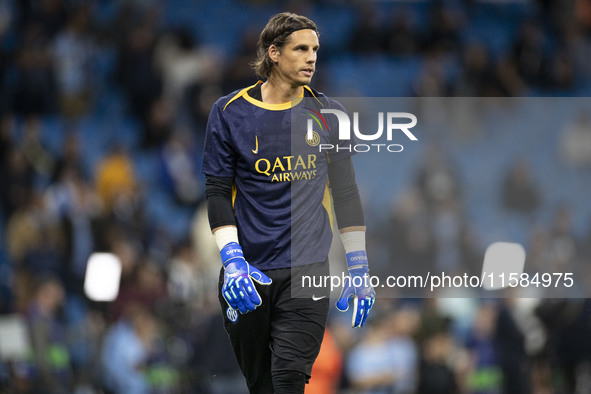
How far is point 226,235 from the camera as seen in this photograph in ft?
18.0

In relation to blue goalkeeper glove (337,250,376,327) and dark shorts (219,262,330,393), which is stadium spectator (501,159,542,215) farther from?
dark shorts (219,262,330,393)

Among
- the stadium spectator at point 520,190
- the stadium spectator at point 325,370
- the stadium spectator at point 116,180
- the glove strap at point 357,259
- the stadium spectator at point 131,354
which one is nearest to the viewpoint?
the glove strap at point 357,259

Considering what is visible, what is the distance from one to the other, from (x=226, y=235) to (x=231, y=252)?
136mm

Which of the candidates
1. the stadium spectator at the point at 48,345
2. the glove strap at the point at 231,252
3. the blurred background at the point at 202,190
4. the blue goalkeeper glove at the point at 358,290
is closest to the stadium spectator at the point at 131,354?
the blurred background at the point at 202,190

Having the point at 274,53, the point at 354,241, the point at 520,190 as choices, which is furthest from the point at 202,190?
the point at 274,53

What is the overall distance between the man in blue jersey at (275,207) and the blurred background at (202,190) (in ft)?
4.69

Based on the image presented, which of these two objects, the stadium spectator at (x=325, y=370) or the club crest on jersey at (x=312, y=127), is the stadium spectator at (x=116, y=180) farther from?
the club crest on jersey at (x=312, y=127)

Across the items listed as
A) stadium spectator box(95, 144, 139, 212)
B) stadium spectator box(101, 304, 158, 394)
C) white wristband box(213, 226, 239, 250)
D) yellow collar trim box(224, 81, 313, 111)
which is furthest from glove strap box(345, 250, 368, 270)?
stadium spectator box(95, 144, 139, 212)

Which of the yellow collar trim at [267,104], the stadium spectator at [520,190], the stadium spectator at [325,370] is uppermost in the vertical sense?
the stadium spectator at [520,190]

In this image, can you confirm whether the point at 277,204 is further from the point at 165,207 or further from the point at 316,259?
the point at 165,207

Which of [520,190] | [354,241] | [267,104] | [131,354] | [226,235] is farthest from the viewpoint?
[131,354]

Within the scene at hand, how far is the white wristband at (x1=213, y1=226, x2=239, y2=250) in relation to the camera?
546cm

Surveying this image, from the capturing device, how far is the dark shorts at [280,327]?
5441mm

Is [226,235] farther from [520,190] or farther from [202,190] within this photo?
[202,190]
